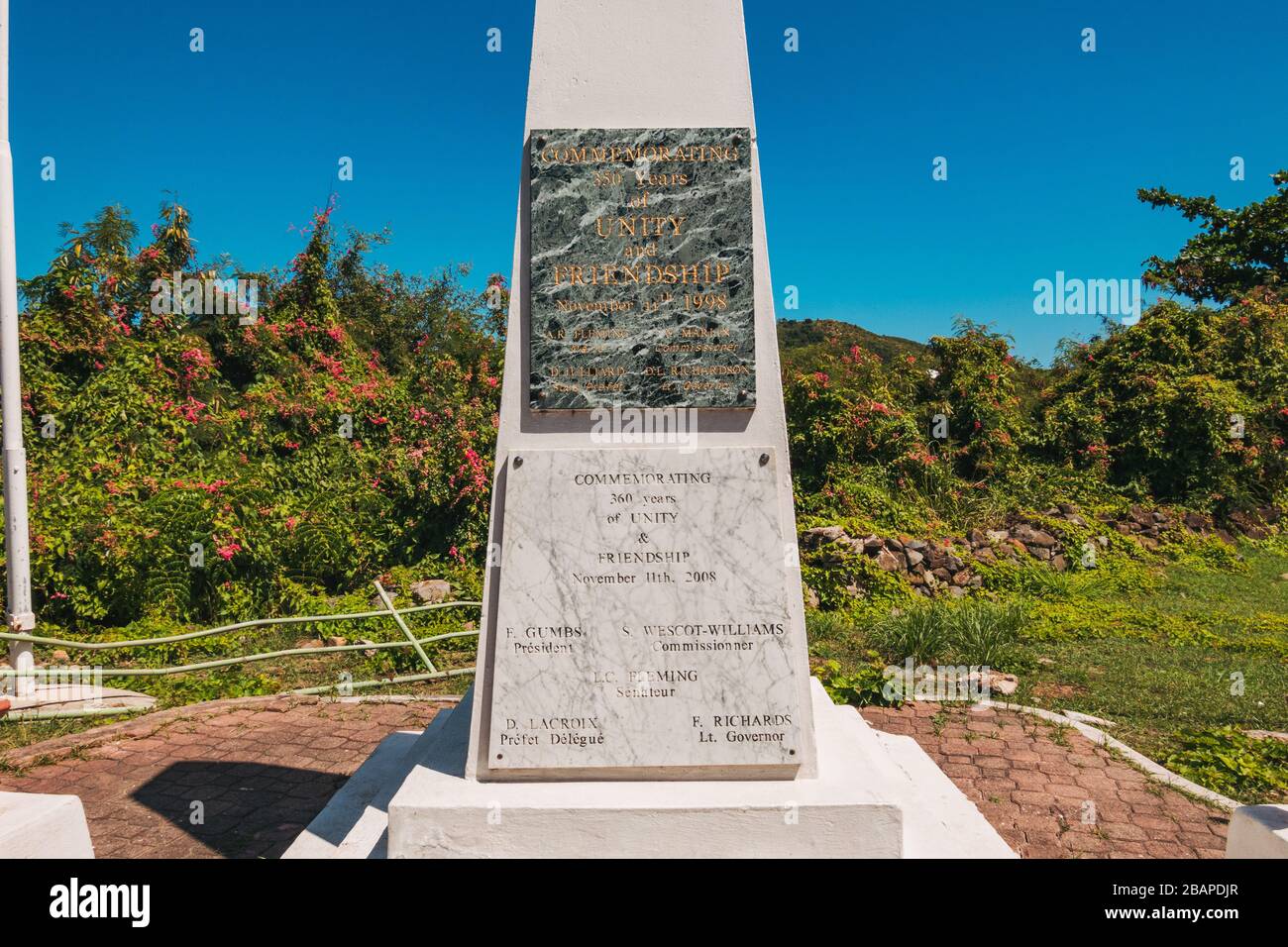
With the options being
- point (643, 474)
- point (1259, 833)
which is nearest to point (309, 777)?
point (643, 474)

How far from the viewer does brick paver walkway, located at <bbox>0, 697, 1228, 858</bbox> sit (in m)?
3.70

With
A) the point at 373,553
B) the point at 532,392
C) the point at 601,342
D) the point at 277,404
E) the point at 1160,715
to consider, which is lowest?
the point at 1160,715

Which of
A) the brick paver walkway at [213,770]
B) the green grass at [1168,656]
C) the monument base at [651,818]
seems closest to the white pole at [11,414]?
the brick paver walkway at [213,770]

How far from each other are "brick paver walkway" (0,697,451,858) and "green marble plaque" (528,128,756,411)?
265 cm

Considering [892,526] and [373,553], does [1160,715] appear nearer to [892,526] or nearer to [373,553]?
[892,526]

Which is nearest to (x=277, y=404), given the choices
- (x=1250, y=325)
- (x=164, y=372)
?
(x=164, y=372)

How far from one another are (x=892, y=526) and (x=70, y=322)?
1067 centimetres

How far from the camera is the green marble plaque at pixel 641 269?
9.69 feet

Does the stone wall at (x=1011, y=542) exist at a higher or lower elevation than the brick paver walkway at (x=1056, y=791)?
higher

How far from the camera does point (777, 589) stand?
113 inches

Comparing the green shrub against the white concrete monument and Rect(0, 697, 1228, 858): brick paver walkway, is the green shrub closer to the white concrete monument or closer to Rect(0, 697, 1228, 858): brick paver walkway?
Rect(0, 697, 1228, 858): brick paver walkway

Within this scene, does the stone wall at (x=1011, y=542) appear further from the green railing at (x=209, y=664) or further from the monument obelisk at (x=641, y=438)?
the monument obelisk at (x=641, y=438)

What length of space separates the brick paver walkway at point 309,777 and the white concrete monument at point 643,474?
3.38 ft

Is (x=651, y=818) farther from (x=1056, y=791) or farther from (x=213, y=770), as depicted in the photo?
(x=213, y=770)
